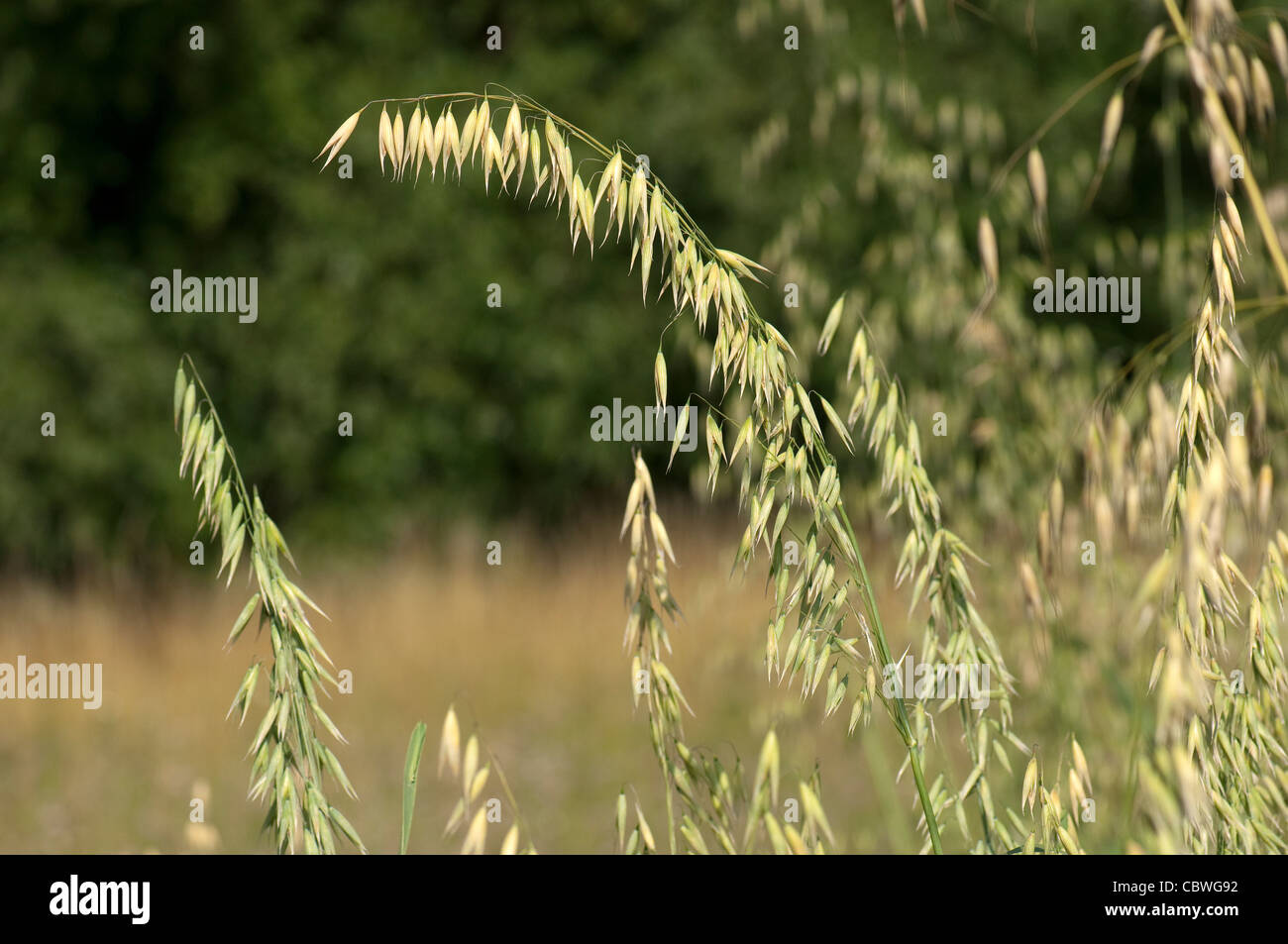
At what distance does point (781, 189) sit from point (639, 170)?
4.30 meters

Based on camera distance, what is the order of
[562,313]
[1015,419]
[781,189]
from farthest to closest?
[562,313] < [781,189] < [1015,419]

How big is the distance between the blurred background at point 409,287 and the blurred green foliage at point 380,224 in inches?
0.7

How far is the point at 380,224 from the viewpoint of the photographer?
5281 millimetres

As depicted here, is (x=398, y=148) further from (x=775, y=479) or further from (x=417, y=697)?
(x=417, y=697)

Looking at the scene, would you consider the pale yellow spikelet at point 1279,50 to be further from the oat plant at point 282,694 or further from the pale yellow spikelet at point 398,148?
the oat plant at point 282,694

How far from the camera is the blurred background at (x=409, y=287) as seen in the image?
4.50m

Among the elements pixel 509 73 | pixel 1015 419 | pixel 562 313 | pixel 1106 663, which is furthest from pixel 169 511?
pixel 1106 663

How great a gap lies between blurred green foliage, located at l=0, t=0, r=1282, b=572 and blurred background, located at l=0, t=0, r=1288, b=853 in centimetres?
2

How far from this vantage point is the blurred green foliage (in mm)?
4883

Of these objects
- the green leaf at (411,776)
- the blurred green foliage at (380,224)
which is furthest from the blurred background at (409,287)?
the green leaf at (411,776)

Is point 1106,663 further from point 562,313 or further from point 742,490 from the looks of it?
point 562,313

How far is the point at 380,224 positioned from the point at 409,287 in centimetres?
34

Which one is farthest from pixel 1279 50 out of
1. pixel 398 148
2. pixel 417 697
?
pixel 417 697

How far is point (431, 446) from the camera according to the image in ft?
17.9
